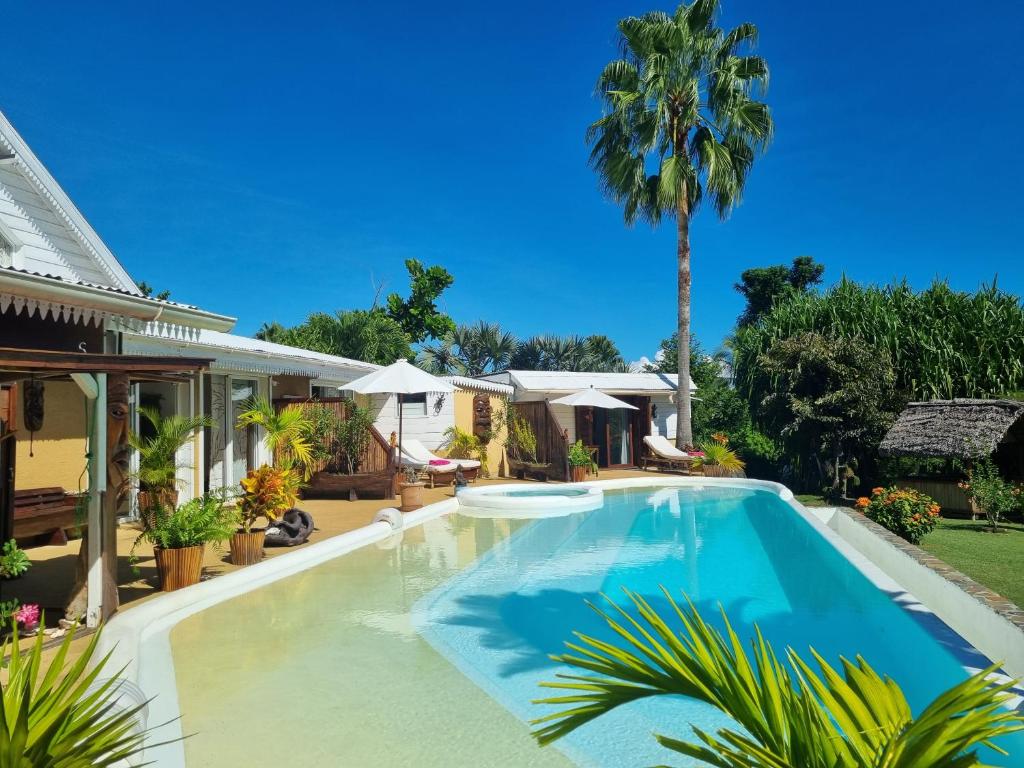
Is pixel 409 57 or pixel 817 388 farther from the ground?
pixel 409 57

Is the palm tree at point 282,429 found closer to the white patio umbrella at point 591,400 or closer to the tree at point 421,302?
the white patio umbrella at point 591,400

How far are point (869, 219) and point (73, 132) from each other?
39.9m

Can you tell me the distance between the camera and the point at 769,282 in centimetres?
3962

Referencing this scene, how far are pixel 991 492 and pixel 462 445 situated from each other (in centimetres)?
1238

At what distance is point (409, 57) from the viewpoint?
25875 millimetres

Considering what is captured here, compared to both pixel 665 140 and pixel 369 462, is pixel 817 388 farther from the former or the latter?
pixel 369 462

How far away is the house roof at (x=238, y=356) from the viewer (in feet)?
33.7

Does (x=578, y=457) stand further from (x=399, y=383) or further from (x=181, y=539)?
(x=181, y=539)

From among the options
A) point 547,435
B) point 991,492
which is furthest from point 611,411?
point 991,492

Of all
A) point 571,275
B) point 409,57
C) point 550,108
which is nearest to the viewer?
point 409,57

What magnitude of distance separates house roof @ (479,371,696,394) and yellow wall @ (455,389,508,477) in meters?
2.00

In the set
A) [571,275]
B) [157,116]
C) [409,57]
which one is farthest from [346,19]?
[571,275]

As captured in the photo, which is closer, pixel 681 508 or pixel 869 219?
pixel 681 508

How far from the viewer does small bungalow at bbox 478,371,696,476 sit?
23.5 m
